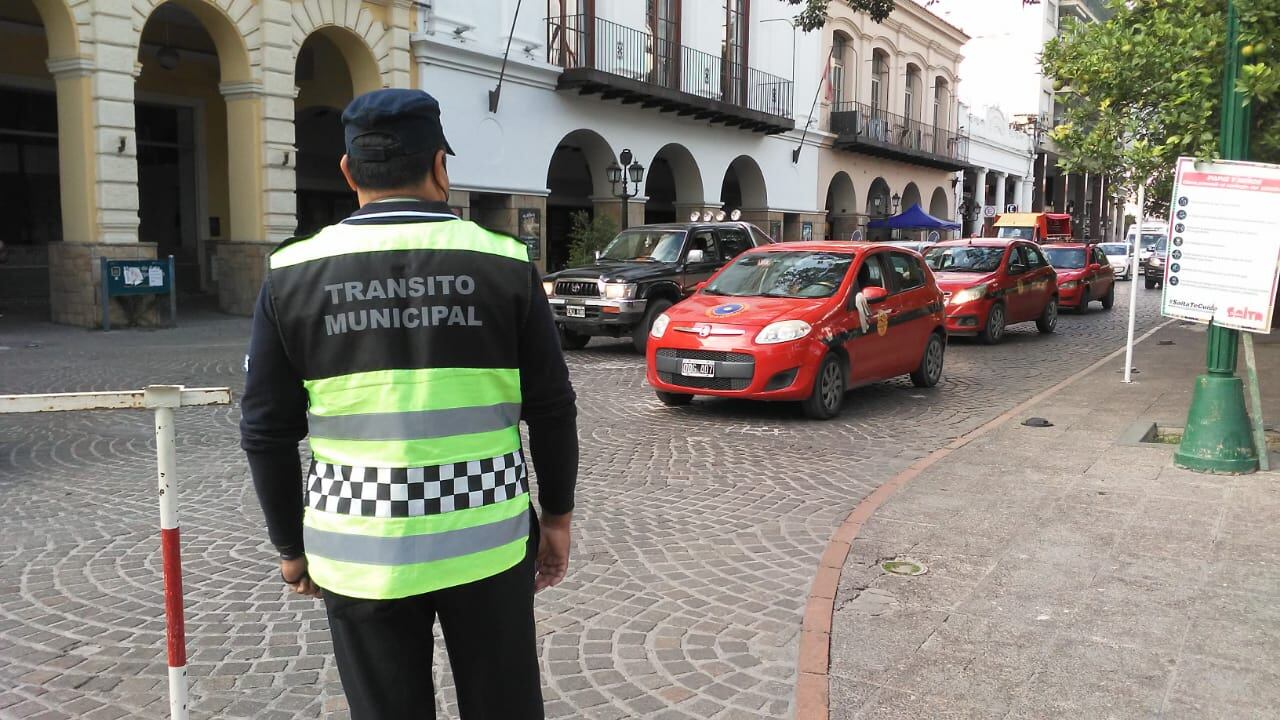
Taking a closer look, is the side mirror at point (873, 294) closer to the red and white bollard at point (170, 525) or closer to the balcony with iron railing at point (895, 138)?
the red and white bollard at point (170, 525)

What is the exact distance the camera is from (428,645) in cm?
238

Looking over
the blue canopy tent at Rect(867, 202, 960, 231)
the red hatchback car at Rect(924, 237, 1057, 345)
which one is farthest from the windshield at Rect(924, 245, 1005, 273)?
the blue canopy tent at Rect(867, 202, 960, 231)

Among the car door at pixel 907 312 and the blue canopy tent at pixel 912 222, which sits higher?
the blue canopy tent at pixel 912 222

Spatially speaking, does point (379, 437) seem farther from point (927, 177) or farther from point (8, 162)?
point (927, 177)

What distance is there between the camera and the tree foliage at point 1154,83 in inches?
278

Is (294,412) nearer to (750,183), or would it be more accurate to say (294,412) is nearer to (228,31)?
(228,31)

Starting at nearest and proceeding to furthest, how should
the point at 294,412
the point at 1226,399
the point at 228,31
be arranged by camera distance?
the point at 294,412 < the point at 1226,399 < the point at 228,31

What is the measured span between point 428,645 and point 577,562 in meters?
3.11

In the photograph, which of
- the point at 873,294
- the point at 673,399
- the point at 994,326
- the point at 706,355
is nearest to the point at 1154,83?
the point at 873,294

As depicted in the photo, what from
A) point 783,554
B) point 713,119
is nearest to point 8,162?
point 713,119

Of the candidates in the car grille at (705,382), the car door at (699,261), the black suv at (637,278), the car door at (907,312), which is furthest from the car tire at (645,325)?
the car grille at (705,382)

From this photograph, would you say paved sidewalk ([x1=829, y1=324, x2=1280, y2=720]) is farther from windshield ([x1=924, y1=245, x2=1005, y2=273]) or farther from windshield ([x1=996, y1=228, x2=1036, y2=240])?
windshield ([x1=996, y1=228, x2=1036, y2=240])

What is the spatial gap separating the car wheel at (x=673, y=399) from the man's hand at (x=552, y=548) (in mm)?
7546

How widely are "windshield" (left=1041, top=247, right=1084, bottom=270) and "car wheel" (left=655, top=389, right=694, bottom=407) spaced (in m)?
15.7
